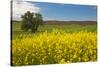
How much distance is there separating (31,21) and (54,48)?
406 millimetres

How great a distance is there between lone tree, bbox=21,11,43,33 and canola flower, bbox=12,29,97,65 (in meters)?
0.10

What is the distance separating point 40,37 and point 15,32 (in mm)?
291

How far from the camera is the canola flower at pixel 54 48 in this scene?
7.40 ft

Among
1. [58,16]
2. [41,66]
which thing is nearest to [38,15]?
[58,16]

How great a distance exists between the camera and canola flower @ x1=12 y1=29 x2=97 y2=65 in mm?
2256

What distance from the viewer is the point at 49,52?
2.36 metres

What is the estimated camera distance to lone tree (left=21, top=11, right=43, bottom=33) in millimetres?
2284

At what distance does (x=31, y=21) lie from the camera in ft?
7.60

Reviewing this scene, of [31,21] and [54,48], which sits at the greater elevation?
[31,21]

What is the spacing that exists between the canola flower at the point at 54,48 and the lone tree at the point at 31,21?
10cm

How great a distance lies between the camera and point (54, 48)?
2.39 metres

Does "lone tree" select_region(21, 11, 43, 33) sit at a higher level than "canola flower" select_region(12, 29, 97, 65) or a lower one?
higher
